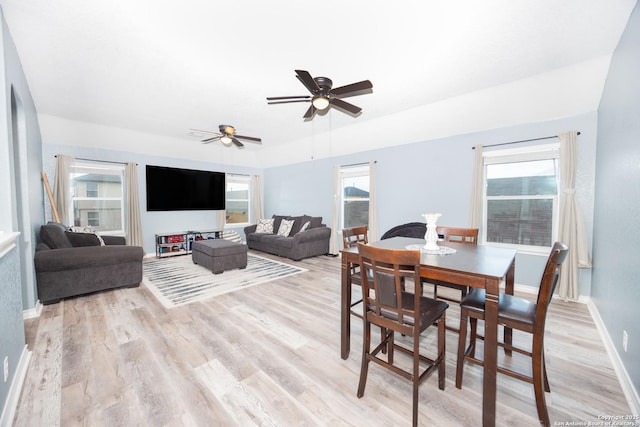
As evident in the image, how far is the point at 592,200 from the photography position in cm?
306

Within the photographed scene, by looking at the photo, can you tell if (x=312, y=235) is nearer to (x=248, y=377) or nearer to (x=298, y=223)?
(x=298, y=223)

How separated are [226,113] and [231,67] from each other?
4.91 feet

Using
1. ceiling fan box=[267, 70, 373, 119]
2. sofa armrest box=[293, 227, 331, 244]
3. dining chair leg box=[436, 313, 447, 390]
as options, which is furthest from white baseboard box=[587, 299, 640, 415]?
sofa armrest box=[293, 227, 331, 244]

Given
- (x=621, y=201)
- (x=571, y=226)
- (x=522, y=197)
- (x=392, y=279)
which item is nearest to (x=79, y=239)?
(x=392, y=279)

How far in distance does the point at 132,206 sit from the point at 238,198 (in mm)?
2577

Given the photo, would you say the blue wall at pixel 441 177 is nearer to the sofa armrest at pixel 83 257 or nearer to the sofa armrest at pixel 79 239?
the sofa armrest at pixel 83 257

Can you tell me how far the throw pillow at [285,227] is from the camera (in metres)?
6.11

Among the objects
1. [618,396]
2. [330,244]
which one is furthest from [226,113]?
[618,396]

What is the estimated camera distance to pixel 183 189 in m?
6.11

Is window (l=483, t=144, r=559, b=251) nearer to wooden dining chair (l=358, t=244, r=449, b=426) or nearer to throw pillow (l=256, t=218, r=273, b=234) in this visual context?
wooden dining chair (l=358, t=244, r=449, b=426)

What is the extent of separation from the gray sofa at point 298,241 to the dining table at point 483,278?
11.1 feet

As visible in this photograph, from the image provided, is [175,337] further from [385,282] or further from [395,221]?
[395,221]

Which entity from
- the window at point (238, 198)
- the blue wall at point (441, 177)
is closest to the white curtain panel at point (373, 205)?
the blue wall at point (441, 177)

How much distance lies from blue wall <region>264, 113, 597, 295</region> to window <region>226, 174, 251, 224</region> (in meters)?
2.28
